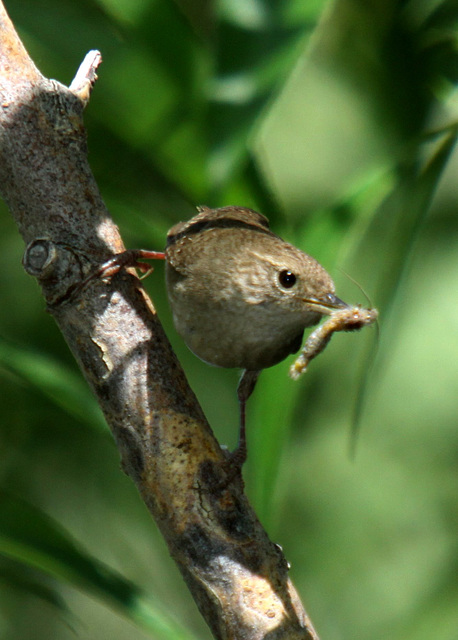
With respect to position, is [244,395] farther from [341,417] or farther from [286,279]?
[341,417]

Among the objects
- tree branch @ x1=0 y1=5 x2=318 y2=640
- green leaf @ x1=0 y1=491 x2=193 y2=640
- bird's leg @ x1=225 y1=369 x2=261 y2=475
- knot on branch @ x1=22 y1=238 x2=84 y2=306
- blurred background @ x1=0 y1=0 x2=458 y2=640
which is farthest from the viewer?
blurred background @ x1=0 y1=0 x2=458 y2=640

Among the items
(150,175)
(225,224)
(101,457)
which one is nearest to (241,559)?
(225,224)

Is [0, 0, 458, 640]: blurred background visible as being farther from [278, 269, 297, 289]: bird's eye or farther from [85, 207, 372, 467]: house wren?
[278, 269, 297, 289]: bird's eye

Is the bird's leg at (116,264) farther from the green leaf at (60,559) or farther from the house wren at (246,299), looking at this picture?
the green leaf at (60,559)

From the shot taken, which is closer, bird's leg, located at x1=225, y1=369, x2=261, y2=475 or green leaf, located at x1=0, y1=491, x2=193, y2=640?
bird's leg, located at x1=225, y1=369, x2=261, y2=475

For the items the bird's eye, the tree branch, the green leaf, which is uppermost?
the bird's eye

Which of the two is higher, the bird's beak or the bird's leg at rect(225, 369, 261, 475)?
the bird's beak

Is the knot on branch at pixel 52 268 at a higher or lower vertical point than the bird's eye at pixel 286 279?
lower

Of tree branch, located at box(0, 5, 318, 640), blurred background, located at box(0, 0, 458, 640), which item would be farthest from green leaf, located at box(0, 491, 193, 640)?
blurred background, located at box(0, 0, 458, 640)

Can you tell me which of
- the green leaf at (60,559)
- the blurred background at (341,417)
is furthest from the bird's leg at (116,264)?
the blurred background at (341,417)
